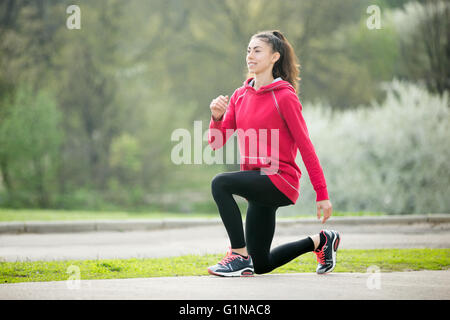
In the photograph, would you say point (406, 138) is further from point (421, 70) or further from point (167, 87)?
point (167, 87)

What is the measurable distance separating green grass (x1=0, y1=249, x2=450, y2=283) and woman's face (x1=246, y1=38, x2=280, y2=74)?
1771 mm

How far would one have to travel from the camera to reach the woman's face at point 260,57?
464 centimetres

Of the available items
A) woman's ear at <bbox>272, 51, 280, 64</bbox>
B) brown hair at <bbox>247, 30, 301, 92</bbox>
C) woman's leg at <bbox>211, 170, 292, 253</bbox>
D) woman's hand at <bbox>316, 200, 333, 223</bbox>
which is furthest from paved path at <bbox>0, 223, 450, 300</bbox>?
woman's ear at <bbox>272, 51, 280, 64</bbox>

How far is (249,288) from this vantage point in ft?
13.2

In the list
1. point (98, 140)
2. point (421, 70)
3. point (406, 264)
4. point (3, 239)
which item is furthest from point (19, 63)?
point (406, 264)

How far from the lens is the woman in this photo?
434 centimetres

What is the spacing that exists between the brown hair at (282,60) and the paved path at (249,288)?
5.13ft

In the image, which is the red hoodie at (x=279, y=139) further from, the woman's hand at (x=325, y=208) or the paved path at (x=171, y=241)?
the paved path at (x=171, y=241)

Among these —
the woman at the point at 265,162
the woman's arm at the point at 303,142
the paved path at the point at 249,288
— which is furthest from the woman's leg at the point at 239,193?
the paved path at the point at 249,288

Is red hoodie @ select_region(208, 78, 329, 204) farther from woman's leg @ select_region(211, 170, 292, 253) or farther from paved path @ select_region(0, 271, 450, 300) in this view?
paved path @ select_region(0, 271, 450, 300)

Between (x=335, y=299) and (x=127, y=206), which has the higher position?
(x=335, y=299)

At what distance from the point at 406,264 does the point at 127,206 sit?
15196 mm

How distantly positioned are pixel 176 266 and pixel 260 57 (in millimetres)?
2145
